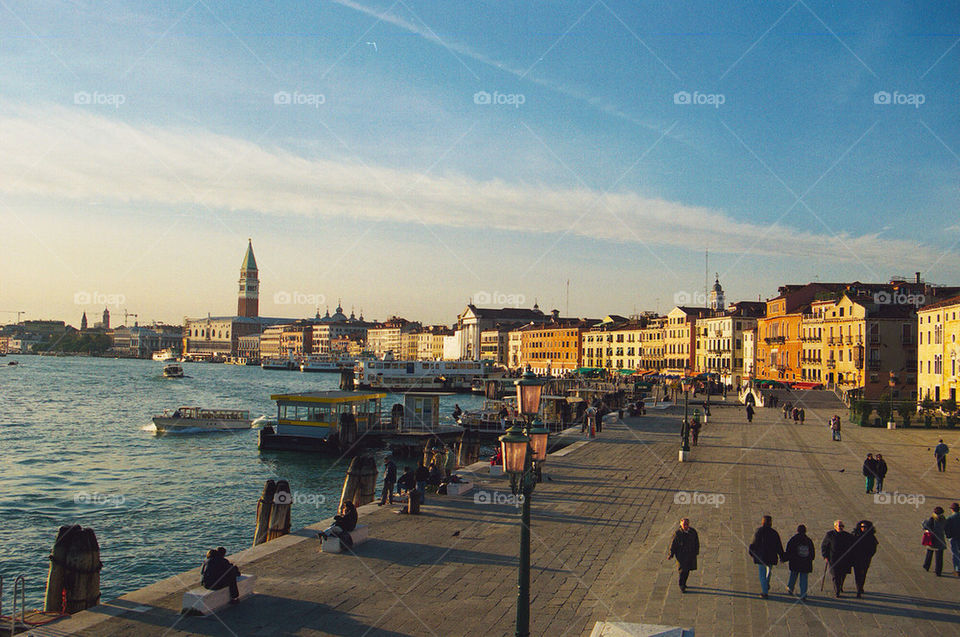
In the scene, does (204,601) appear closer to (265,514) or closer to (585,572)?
(585,572)

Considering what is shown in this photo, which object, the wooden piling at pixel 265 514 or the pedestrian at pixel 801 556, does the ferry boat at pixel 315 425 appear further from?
the pedestrian at pixel 801 556

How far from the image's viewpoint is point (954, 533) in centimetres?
1046

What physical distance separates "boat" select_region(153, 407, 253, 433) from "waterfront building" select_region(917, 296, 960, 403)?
34.4 m

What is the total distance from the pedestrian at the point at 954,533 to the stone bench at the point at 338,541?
833cm

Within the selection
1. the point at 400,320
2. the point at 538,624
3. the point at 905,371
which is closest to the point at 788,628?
the point at 538,624

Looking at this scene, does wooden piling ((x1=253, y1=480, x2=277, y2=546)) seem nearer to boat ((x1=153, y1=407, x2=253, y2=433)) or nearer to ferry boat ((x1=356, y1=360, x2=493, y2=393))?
boat ((x1=153, y1=407, x2=253, y2=433))

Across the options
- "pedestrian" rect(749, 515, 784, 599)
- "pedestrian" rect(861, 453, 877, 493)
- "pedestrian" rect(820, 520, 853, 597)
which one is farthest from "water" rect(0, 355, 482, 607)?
"pedestrian" rect(861, 453, 877, 493)

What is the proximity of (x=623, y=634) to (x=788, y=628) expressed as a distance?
3.15 meters

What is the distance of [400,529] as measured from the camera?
13297 millimetres
